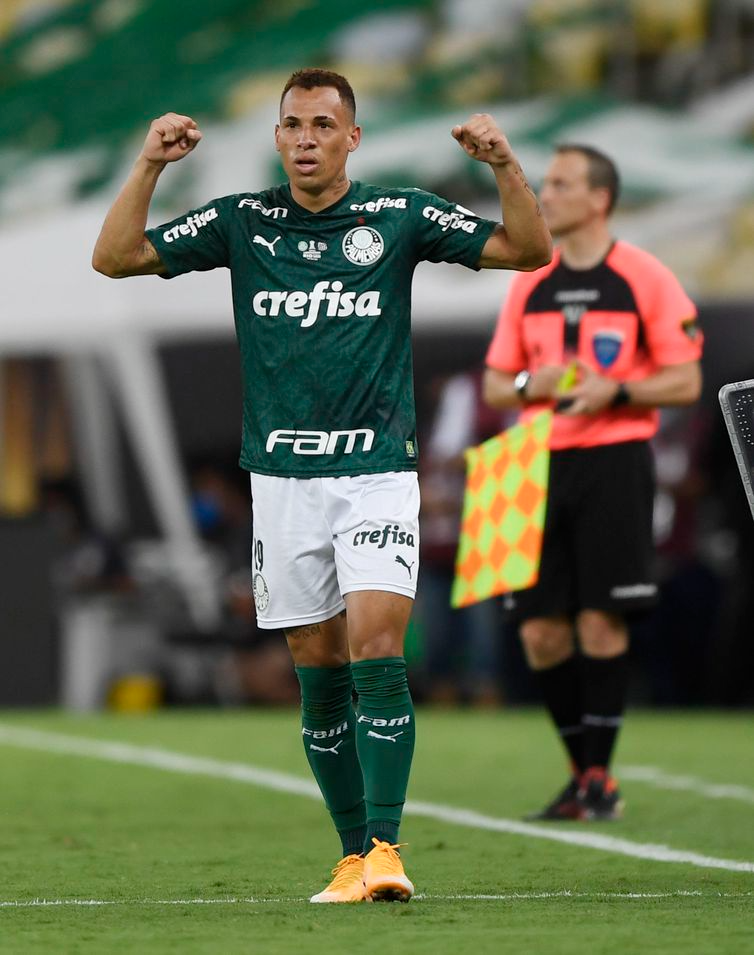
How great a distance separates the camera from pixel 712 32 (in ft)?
54.4

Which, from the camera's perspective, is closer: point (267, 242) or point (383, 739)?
point (383, 739)

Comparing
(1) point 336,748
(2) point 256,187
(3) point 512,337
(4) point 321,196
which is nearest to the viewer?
(4) point 321,196

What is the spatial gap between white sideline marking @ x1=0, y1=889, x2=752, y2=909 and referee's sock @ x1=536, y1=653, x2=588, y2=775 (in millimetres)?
2540

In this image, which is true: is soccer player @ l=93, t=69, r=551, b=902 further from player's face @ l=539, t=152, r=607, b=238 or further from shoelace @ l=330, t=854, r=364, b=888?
player's face @ l=539, t=152, r=607, b=238

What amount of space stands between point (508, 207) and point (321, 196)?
0.51 metres

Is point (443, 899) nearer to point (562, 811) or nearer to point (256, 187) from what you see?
point (562, 811)

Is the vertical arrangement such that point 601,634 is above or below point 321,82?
below

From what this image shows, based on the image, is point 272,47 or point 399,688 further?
point 272,47

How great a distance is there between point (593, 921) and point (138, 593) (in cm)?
1074

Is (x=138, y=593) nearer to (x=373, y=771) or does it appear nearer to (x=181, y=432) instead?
(x=181, y=432)

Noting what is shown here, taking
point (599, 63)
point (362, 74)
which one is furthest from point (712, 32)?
point (362, 74)

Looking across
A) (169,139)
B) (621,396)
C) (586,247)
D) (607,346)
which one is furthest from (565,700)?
(169,139)

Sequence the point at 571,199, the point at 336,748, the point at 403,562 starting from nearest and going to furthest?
the point at 403,562 < the point at 336,748 < the point at 571,199

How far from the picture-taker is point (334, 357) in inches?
223
